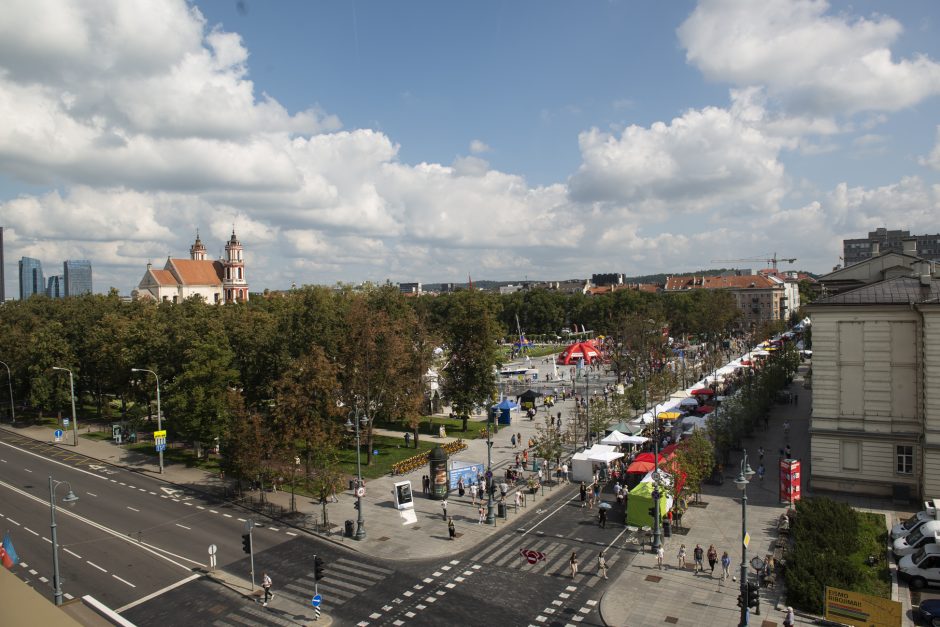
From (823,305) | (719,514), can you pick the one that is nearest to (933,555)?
(719,514)

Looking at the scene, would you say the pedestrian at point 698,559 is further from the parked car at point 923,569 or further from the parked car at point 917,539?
the parked car at point 917,539

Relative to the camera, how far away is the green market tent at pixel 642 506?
31672 mm

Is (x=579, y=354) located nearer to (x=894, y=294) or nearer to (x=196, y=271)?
(x=894, y=294)

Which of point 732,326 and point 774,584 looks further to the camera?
point 732,326

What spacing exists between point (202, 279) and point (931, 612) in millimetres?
141838

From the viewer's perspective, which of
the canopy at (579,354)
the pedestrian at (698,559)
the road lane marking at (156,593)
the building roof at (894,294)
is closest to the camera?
the road lane marking at (156,593)

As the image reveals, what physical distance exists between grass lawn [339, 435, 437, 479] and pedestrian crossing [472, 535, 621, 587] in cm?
Answer: 1460

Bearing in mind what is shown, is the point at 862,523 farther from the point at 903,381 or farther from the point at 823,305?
the point at 823,305

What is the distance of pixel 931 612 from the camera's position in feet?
71.0

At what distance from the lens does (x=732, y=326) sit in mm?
142000

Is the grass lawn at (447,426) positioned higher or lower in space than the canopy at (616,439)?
lower

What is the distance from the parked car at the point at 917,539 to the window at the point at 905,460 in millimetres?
8346

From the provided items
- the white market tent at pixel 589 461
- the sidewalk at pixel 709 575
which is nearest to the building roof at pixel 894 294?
the sidewalk at pixel 709 575

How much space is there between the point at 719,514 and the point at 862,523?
21.6ft
